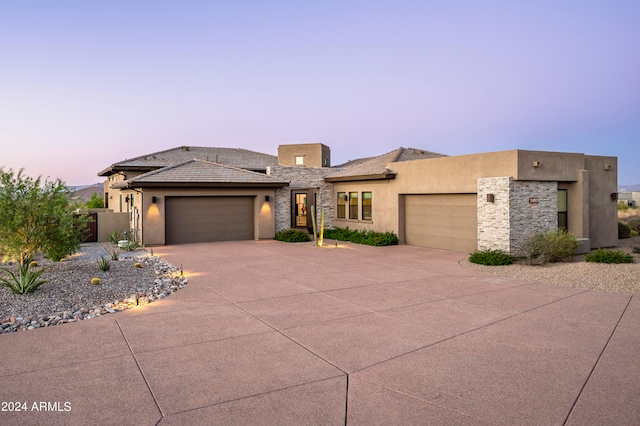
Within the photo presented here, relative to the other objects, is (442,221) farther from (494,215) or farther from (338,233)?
(338,233)

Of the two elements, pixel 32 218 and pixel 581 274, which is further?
pixel 581 274

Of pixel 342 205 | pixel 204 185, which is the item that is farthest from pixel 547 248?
pixel 204 185

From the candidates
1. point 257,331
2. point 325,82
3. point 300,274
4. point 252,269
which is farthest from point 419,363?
point 325,82

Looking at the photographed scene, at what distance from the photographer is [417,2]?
63.1 feet

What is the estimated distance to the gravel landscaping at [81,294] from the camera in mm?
6988

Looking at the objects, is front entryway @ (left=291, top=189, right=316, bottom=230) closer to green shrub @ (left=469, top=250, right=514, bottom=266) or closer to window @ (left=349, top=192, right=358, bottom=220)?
window @ (left=349, top=192, right=358, bottom=220)

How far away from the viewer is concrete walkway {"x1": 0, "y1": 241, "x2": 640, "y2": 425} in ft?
12.5

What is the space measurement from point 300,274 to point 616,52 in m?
24.0

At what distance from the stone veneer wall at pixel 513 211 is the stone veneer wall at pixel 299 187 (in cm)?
980

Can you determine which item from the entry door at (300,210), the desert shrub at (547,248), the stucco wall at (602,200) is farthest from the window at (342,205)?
the stucco wall at (602,200)

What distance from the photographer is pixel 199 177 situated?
61.6 ft

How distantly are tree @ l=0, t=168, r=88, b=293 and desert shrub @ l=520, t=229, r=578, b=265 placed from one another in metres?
13.9

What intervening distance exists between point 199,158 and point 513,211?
22922 mm

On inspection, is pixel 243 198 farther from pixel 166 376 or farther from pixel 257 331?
pixel 166 376
